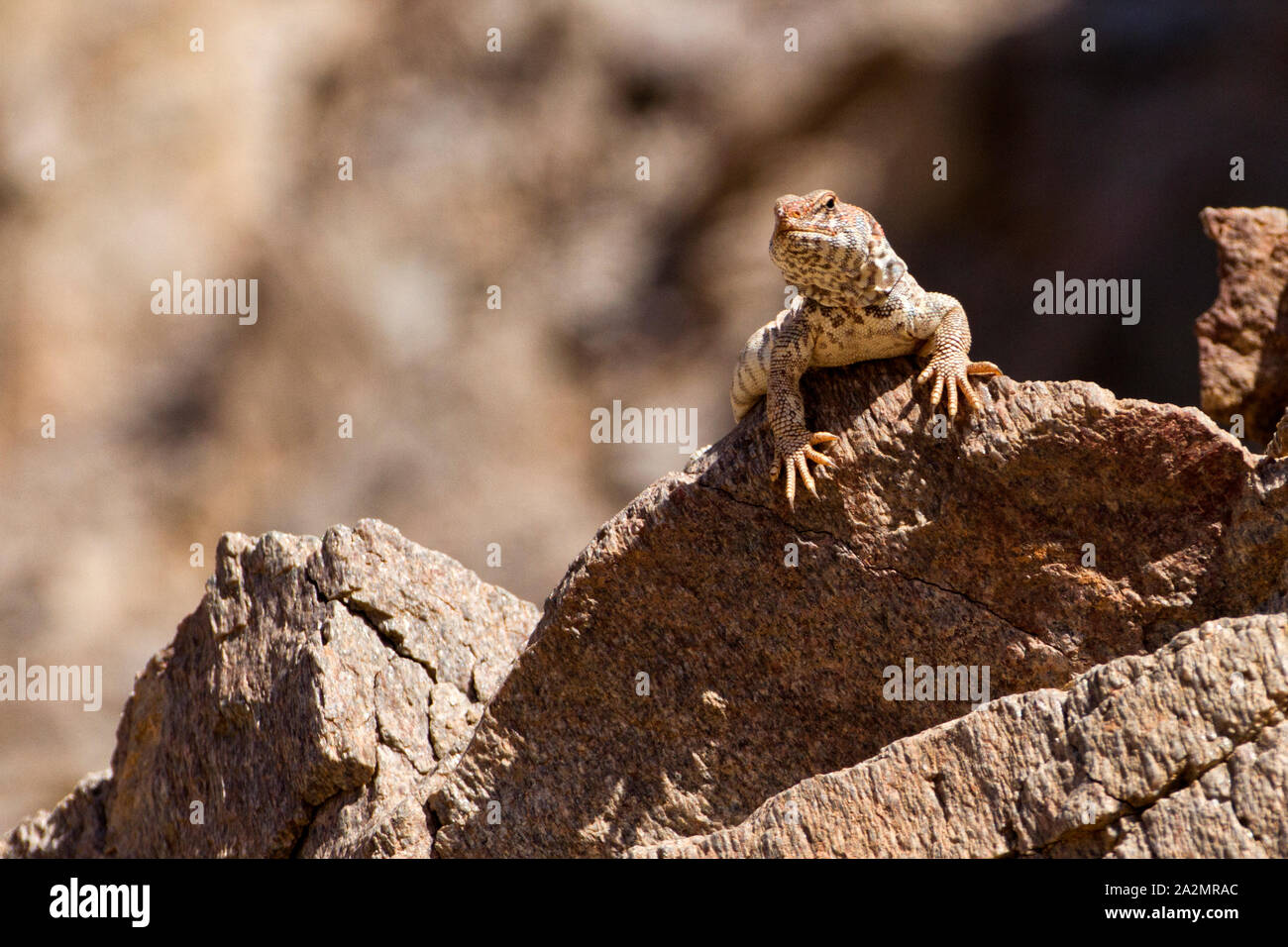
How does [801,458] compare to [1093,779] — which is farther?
[801,458]

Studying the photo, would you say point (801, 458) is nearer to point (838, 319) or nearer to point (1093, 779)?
point (838, 319)

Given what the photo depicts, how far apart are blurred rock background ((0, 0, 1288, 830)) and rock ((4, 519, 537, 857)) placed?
9137mm

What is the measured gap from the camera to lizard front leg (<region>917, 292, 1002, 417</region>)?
20.7 ft

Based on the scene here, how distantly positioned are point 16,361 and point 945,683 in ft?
52.4

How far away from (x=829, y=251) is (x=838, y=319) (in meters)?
0.38

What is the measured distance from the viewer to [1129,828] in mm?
4770

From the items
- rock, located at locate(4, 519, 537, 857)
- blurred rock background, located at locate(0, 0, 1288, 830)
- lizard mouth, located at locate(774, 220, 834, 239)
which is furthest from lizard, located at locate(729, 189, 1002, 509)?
blurred rock background, located at locate(0, 0, 1288, 830)

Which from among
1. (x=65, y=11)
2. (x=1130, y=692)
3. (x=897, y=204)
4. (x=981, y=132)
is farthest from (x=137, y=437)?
(x=1130, y=692)

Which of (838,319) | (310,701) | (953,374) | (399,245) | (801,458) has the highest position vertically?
(399,245)

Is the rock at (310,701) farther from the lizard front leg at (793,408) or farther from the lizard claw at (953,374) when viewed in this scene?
the lizard claw at (953,374)

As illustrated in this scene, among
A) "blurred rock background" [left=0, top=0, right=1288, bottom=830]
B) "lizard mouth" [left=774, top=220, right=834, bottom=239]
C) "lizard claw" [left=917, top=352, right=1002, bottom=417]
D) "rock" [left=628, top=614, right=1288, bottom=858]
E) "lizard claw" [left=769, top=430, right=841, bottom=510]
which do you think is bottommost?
"rock" [left=628, top=614, right=1288, bottom=858]

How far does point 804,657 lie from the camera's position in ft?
21.4

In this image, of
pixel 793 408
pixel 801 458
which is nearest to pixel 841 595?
pixel 801 458

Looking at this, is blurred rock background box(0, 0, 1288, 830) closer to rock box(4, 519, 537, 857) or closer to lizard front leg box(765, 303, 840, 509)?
rock box(4, 519, 537, 857)
